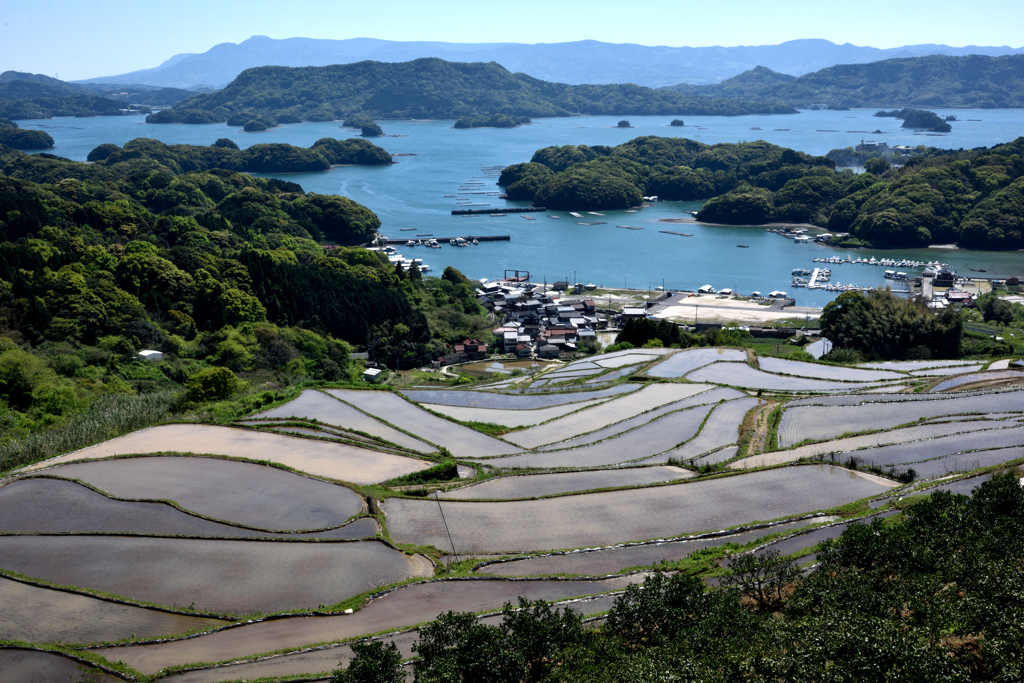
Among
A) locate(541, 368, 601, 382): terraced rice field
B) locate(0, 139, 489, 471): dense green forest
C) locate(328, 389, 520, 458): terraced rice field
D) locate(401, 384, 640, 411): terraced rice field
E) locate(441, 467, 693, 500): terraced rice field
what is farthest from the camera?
locate(541, 368, 601, 382): terraced rice field

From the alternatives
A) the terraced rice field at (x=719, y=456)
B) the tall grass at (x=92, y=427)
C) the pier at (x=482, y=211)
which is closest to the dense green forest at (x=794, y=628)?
the terraced rice field at (x=719, y=456)

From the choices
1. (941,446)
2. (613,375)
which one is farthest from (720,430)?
(613,375)

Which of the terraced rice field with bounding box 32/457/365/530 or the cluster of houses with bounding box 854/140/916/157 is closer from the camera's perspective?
the terraced rice field with bounding box 32/457/365/530

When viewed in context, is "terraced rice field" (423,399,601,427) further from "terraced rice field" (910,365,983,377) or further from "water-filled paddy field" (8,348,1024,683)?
"terraced rice field" (910,365,983,377)

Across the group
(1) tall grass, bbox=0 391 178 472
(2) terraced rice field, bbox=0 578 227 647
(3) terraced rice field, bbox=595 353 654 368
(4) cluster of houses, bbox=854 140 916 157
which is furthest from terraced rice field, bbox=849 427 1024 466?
(4) cluster of houses, bbox=854 140 916 157

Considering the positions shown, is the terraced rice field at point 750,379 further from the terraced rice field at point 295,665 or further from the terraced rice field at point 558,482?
the terraced rice field at point 295,665
